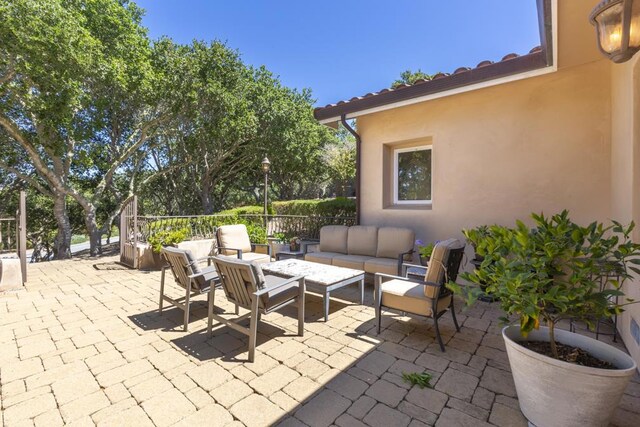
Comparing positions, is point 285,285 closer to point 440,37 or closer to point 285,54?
point 440,37

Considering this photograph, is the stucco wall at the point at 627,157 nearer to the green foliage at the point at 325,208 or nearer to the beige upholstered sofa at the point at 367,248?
the beige upholstered sofa at the point at 367,248

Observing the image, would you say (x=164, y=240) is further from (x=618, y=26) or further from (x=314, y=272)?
(x=618, y=26)

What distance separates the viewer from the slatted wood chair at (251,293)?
2744mm

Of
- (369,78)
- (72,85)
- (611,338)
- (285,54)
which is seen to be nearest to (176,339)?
(611,338)

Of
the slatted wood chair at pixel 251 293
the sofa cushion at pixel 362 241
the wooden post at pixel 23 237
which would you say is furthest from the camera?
the sofa cushion at pixel 362 241

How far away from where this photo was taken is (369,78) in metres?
17.0

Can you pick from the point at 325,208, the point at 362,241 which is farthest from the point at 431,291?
the point at 325,208

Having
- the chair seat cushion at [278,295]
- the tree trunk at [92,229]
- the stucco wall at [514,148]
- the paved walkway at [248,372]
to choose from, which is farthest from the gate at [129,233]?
the tree trunk at [92,229]

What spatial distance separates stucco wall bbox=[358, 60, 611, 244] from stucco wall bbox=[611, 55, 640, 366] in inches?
13.2

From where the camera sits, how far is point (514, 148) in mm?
4547

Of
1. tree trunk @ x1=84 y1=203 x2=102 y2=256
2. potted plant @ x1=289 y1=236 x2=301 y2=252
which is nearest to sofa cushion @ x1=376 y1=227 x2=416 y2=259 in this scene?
potted plant @ x1=289 y1=236 x2=301 y2=252

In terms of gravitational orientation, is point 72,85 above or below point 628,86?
above

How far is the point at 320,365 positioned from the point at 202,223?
295 inches

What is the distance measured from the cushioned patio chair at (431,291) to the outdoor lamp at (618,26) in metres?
1.90
